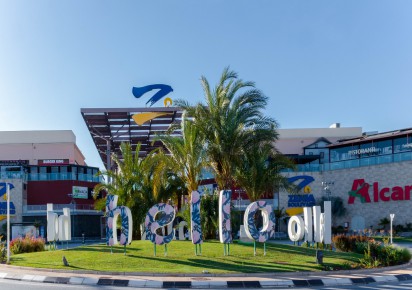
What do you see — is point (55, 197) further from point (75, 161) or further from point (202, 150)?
point (202, 150)

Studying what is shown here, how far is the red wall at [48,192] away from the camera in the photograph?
55969 mm

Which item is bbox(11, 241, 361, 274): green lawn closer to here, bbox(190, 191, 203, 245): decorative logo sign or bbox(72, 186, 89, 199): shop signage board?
bbox(190, 191, 203, 245): decorative logo sign

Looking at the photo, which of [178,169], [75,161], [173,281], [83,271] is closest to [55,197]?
[75,161]

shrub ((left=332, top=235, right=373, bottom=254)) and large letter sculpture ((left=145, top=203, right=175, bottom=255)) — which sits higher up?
large letter sculpture ((left=145, top=203, right=175, bottom=255))

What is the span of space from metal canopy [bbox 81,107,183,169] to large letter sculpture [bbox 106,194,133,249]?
18619 millimetres

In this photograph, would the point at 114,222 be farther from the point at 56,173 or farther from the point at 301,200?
the point at 56,173

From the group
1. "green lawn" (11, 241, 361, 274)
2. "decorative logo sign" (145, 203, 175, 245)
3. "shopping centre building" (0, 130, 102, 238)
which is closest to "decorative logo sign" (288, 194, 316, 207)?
"shopping centre building" (0, 130, 102, 238)

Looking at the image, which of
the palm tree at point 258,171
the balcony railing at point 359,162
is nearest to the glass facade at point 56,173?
the balcony railing at point 359,162

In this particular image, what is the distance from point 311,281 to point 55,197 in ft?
142

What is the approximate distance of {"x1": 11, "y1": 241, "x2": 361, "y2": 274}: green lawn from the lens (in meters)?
19.7

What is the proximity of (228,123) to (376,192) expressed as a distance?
25791 mm

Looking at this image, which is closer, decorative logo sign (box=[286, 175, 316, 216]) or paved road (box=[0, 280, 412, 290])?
paved road (box=[0, 280, 412, 290])

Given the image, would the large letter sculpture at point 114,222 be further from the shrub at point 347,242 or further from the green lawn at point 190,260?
the shrub at point 347,242

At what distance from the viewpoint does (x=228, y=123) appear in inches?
1129
